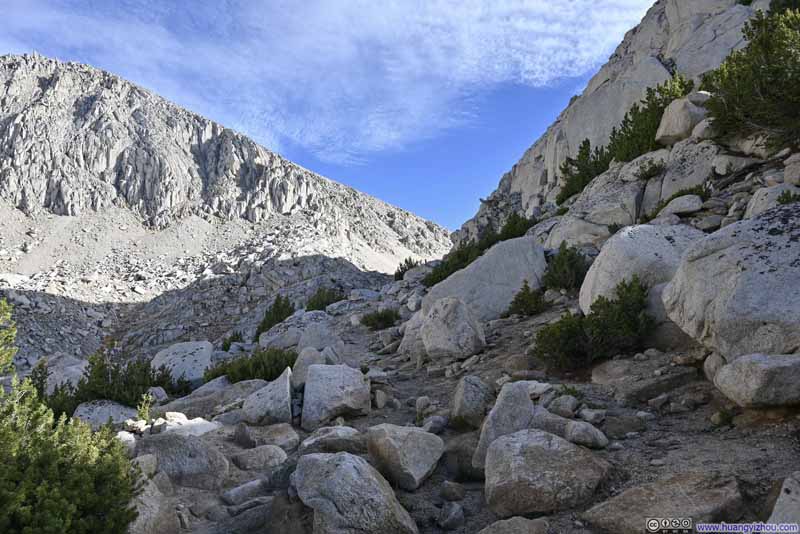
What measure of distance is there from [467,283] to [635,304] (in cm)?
492

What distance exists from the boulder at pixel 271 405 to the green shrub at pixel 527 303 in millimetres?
4751

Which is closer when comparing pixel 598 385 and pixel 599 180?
pixel 598 385

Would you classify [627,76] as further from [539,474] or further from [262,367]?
[539,474]

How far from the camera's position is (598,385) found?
5520 millimetres

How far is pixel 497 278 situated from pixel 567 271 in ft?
4.93

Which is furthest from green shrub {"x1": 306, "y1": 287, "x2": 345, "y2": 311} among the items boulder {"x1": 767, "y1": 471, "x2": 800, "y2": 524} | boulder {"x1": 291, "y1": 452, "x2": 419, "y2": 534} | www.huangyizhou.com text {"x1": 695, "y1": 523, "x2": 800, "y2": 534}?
boulder {"x1": 767, "y1": 471, "x2": 800, "y2": 524}

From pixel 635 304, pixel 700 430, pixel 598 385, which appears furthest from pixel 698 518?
pixel 635 304

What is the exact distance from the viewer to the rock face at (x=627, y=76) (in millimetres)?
19516

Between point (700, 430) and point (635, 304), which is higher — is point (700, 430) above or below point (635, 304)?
below

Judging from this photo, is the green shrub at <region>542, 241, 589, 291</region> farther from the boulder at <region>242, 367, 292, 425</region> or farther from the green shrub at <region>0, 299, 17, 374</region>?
the green shrub at <region>0, 299, 17, 374</region>

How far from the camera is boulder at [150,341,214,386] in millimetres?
10242

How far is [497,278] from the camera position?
10.5 m

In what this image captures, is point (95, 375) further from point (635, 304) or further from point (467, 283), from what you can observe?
point (635, 304)

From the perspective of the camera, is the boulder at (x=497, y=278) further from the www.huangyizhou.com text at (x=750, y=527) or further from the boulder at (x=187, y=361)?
the www.huangyizhou.com text at (x=750, y=527)
